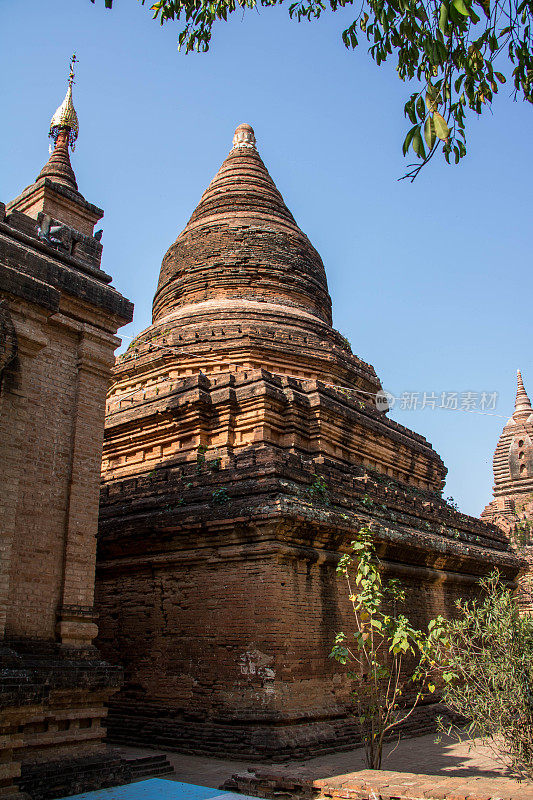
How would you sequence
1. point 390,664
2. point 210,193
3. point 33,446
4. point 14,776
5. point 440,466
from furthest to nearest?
1. point 210,193
2. point 440,466
3. point 390,664
4. point 33,446
5. point 14,776

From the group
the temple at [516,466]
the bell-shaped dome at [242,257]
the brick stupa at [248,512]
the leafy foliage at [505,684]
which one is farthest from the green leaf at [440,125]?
the temple at [516,466]

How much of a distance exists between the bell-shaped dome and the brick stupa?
61mm

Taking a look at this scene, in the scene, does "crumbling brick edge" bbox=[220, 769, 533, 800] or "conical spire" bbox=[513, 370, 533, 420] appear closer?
"crumbling brick edge" bbox=[220, 769, 533, 800]

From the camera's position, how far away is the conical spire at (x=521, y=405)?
39.0 meters

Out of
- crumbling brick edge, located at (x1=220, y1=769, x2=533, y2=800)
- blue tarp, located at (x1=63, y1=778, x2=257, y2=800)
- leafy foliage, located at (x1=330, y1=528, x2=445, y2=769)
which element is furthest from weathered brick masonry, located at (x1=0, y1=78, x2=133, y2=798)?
leafy foliage, located at (x1=330, y1=528, x2=445, y2=769)

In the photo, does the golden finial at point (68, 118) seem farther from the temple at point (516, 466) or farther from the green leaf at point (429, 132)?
the temple at point (516, 466)

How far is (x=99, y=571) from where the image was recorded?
11.7 meters

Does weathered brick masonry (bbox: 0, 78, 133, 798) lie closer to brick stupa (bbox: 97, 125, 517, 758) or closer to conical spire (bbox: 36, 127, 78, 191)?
brick stupa (bbox: 97, 125, 517, 758)

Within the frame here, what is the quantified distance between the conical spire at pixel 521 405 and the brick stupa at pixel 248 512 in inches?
890

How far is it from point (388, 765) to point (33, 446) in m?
6.11

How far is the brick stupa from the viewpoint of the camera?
9367 mm

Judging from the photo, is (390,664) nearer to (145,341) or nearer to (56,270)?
(56,270)

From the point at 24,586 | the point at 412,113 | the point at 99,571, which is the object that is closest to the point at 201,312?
the point at 99,571

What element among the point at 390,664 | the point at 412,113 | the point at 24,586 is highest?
the point at 412,113
